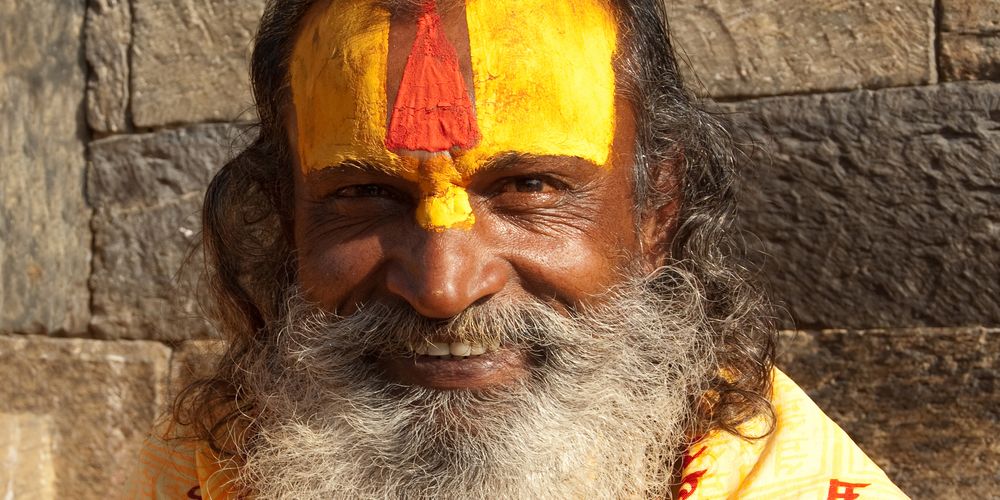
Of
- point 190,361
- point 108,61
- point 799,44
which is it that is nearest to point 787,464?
point 799,44

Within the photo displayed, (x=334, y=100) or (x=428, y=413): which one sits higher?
(x=334, y=100)

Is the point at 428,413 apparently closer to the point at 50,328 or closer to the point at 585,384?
the point at 585,384

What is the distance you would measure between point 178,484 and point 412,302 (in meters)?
1.00

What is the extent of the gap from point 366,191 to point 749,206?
4.34 feet

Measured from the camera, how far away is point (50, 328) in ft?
11.0

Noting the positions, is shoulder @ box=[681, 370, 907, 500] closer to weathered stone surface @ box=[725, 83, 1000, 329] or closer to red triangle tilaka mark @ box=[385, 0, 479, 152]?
weathered stone surface @ box=[725, 83, 1000, 329]

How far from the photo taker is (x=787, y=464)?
78.6 inches

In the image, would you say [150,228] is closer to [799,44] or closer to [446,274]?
[446,274]

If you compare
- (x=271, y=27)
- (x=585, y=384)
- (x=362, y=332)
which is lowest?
(x=585, y=384)

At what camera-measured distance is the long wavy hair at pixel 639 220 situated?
2.19m

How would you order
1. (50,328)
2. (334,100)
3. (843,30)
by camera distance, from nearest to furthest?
(334,100) → (843,30) → (50,328)

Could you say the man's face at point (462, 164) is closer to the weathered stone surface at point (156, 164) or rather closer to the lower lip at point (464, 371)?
the lower lip at point (464, 371)

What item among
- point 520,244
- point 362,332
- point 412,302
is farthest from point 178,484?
point 520,244

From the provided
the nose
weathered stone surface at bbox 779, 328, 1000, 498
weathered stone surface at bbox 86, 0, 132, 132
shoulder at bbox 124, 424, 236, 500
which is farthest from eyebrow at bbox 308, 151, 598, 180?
weathered stone surface at bbox 86, 0, 132, 132
